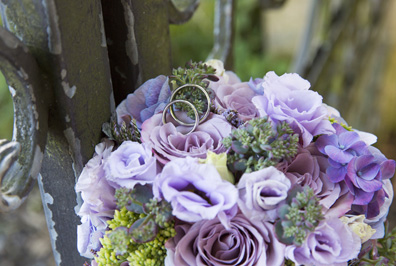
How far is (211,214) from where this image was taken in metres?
0.49

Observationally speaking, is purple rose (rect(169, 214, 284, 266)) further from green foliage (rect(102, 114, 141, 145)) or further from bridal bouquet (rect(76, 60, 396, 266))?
green foliage (rect(102, 114, 141, 145))

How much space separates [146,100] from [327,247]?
0.31 meters

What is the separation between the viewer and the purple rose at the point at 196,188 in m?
0.50

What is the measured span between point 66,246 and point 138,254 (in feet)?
0.68

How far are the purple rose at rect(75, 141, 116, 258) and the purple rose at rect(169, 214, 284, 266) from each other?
11cm

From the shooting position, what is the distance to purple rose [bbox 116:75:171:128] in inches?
24.8

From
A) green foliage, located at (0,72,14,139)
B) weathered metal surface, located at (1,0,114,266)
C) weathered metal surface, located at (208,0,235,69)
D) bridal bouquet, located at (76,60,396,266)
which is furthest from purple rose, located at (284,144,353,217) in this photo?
green foliage, located at (0,72,14,139)

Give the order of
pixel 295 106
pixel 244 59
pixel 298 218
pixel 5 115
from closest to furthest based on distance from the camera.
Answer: pixel 298 218, pixel 295 106, pixel 5 115, pixel 244 59

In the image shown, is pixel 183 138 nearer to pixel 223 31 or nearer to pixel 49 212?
pixel 49 212

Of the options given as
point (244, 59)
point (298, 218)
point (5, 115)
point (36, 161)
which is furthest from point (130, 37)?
point (244, 59)

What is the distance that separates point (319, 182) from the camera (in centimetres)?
57

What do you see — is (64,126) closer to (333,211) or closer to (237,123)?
(237,123)

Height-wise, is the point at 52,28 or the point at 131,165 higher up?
the point at 52,28

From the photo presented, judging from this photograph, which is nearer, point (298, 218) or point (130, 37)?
point (298, 218)
